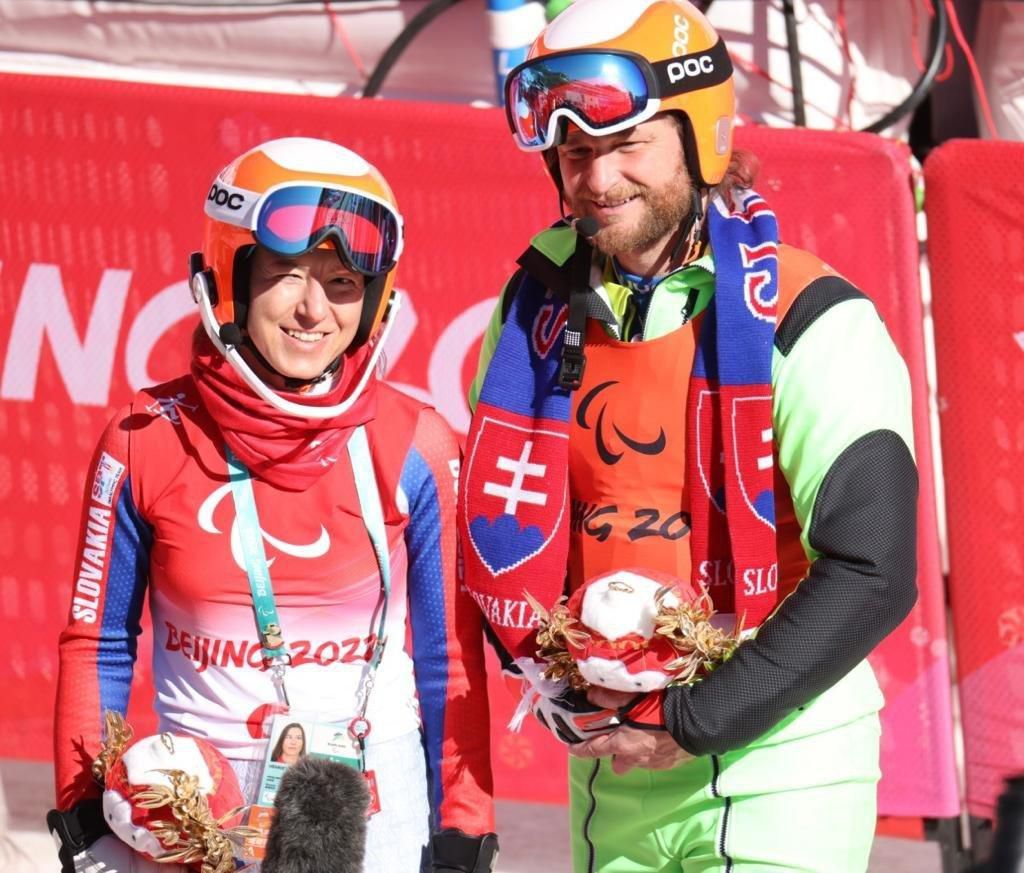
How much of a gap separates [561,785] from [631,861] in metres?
1.99

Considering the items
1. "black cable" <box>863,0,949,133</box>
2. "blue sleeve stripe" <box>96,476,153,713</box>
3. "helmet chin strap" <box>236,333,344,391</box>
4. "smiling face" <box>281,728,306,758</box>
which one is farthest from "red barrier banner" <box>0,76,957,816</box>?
"smiling face" <box>281,728,306,758</box>

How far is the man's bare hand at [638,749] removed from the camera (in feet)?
9.20

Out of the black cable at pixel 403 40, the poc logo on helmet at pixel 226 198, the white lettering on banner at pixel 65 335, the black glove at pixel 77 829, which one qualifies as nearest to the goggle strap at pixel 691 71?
the poc logo on helmet at pixel 226 198

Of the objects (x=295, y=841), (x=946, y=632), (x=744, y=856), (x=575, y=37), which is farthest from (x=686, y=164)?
(x=946, y=632)

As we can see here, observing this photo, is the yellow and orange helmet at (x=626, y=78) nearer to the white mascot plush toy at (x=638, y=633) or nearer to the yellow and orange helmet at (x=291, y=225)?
the yellow and orange helmet at (x=291, y=225)

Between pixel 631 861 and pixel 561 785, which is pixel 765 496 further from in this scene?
pixel 561 785

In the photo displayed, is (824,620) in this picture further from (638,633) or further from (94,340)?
(94,340)

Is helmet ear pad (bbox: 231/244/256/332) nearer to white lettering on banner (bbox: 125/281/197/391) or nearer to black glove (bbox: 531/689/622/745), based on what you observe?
black glove (bbox: 531/689/622/745)

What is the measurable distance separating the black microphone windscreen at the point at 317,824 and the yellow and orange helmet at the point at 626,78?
1164 mm

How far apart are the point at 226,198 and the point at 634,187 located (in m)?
0.69

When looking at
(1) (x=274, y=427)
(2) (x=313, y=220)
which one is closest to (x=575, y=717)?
(1) (x=274, y=427)

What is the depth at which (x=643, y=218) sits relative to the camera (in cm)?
295

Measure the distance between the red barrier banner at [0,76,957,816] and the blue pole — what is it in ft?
4.02

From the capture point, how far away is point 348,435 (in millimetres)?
3014
